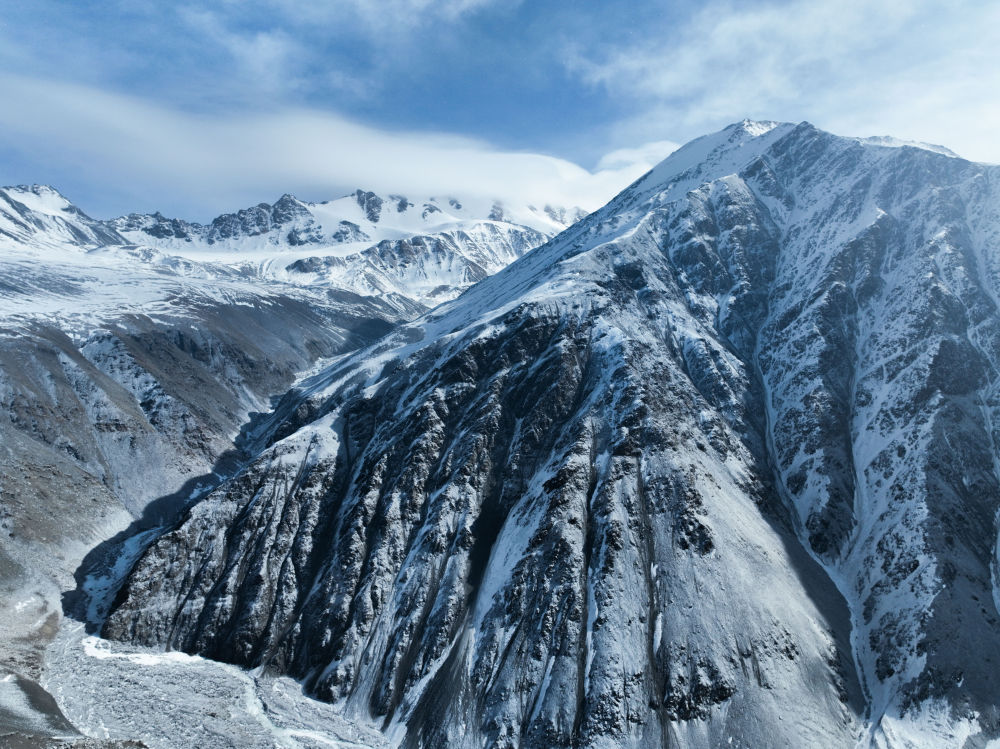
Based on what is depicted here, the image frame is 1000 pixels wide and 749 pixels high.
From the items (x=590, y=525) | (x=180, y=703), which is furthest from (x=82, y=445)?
(x=590, y=525)

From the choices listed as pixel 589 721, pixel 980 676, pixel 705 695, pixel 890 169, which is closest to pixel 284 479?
pixel 589 721

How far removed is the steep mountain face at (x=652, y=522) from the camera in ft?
223

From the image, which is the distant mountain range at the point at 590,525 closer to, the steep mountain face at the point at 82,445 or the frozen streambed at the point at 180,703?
the frozen streambed at the point at 180,703

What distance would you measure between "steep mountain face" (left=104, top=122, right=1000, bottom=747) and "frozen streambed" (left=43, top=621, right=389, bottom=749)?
2.98m

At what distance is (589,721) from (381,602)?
31780mm

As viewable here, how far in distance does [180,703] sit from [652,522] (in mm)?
60371

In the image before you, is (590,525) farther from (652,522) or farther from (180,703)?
(180,703)

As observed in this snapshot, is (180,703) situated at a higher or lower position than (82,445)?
lower

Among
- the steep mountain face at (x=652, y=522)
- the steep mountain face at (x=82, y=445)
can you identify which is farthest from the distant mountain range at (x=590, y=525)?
the steep mountain face at (x=82, y=445)

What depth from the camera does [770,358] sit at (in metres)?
123

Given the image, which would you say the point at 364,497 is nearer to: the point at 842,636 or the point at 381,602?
the point at 381,602

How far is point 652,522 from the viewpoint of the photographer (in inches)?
3278

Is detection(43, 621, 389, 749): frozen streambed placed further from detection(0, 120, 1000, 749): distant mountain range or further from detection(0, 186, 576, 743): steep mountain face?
detection(0, 186, 576, 743): steep mountain face

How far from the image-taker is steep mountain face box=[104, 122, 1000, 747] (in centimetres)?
6806
